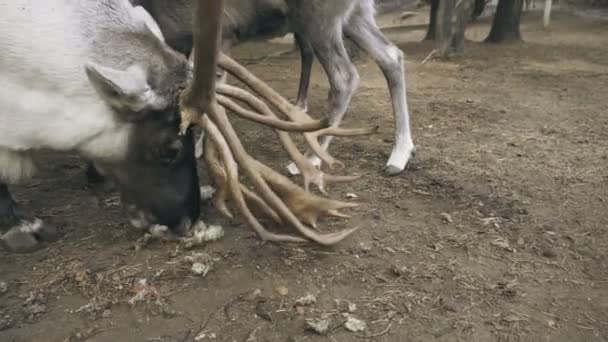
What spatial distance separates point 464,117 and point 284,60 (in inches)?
136

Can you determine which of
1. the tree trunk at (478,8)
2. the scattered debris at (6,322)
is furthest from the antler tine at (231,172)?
the tree trunk at (478,8)

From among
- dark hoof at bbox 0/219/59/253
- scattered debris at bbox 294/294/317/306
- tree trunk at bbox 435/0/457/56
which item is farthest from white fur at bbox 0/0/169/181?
tree trunk at bbox 435/0/457/56

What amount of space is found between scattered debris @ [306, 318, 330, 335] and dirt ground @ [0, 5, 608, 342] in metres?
0.01

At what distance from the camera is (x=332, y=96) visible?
3336 mm

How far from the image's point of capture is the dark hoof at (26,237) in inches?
98.3

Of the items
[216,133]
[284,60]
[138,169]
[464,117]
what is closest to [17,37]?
[138,169]

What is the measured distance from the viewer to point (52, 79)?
2.04m

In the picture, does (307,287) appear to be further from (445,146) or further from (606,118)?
(606,118)

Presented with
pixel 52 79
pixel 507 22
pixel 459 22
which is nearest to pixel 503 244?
pixel 52 79

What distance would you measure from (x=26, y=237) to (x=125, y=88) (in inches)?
38.7

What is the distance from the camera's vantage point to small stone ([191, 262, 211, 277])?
2250 millimetres

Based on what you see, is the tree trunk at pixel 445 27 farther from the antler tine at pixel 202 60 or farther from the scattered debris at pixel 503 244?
the antler tine at pixel 202 60

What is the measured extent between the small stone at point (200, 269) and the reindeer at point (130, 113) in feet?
0.79

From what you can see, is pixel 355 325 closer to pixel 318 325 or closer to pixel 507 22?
pixel 318 325
